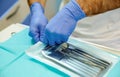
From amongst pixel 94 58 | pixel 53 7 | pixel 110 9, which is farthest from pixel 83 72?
pixel 53 7

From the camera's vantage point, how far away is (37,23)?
0.84 m

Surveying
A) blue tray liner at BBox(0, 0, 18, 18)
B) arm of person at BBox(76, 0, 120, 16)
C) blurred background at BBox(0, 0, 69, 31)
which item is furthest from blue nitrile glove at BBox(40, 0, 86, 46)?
blue tray liner at BBox(0, 0, 18, 18)

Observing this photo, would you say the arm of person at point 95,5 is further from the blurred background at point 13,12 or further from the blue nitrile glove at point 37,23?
the blurred background at point 13,12

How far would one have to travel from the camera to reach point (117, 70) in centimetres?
61

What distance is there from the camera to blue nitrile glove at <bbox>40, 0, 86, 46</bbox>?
711mm

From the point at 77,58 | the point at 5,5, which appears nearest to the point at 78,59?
the point at 77,58

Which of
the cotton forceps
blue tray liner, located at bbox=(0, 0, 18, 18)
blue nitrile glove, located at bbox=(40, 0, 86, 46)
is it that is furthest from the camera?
blue tray liner, located at bbox=(0, 0, 18, 18)

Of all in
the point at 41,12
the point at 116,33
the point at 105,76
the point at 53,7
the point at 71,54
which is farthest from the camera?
the point at 53,7

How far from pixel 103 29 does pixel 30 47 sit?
33cm

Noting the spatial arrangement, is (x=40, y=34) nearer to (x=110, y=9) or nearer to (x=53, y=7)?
(x=110, y=9)

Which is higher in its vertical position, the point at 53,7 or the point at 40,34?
the point at 40,34

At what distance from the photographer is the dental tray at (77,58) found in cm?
61

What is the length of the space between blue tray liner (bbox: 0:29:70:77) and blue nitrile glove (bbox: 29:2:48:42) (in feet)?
0.12

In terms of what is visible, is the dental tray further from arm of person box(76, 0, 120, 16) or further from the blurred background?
the blurred background
